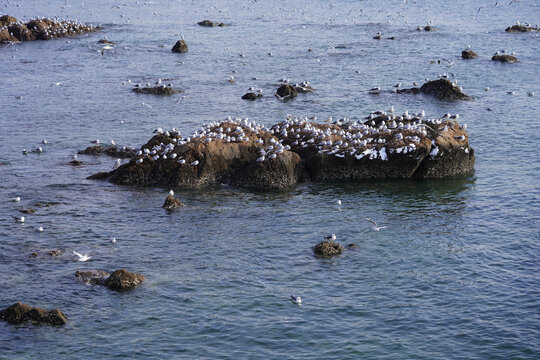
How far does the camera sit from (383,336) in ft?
80.4

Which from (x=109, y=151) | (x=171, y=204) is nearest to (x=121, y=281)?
(x=171, y=204)

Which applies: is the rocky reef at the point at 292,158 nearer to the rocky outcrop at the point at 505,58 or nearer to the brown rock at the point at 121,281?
the brown rock at the point at 121,281

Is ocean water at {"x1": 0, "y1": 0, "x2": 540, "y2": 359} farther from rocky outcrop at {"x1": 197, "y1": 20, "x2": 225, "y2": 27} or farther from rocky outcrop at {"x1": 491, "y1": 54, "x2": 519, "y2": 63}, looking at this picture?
rocky outcrop at {"x1": 197, "y1": 20, "x2": 225, "y2": 27}

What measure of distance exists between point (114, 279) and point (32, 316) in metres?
3.45

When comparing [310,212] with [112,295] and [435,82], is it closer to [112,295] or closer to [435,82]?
[112,295]

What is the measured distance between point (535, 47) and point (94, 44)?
168 feet

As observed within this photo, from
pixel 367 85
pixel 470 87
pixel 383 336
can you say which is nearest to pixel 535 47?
pixel 470 87

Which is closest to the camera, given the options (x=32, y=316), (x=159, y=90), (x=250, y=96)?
(x=32, y=316)

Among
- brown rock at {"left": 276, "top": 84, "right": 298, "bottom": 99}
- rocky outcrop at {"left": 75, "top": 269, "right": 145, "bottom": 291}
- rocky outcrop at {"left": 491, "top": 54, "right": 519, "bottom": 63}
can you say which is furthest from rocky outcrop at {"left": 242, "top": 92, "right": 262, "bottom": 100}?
rocky outcrop at {"left": 75, "top": 269, "right": 145, "bottom": 291}

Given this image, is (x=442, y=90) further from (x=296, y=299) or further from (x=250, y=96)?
(x=296, y=299)

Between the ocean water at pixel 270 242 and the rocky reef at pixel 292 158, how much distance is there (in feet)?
3.01

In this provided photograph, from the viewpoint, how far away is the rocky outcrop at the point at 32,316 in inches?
966

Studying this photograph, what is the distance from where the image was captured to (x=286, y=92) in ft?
192

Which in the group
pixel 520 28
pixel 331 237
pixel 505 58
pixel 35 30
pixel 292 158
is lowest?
pixel 331 237
